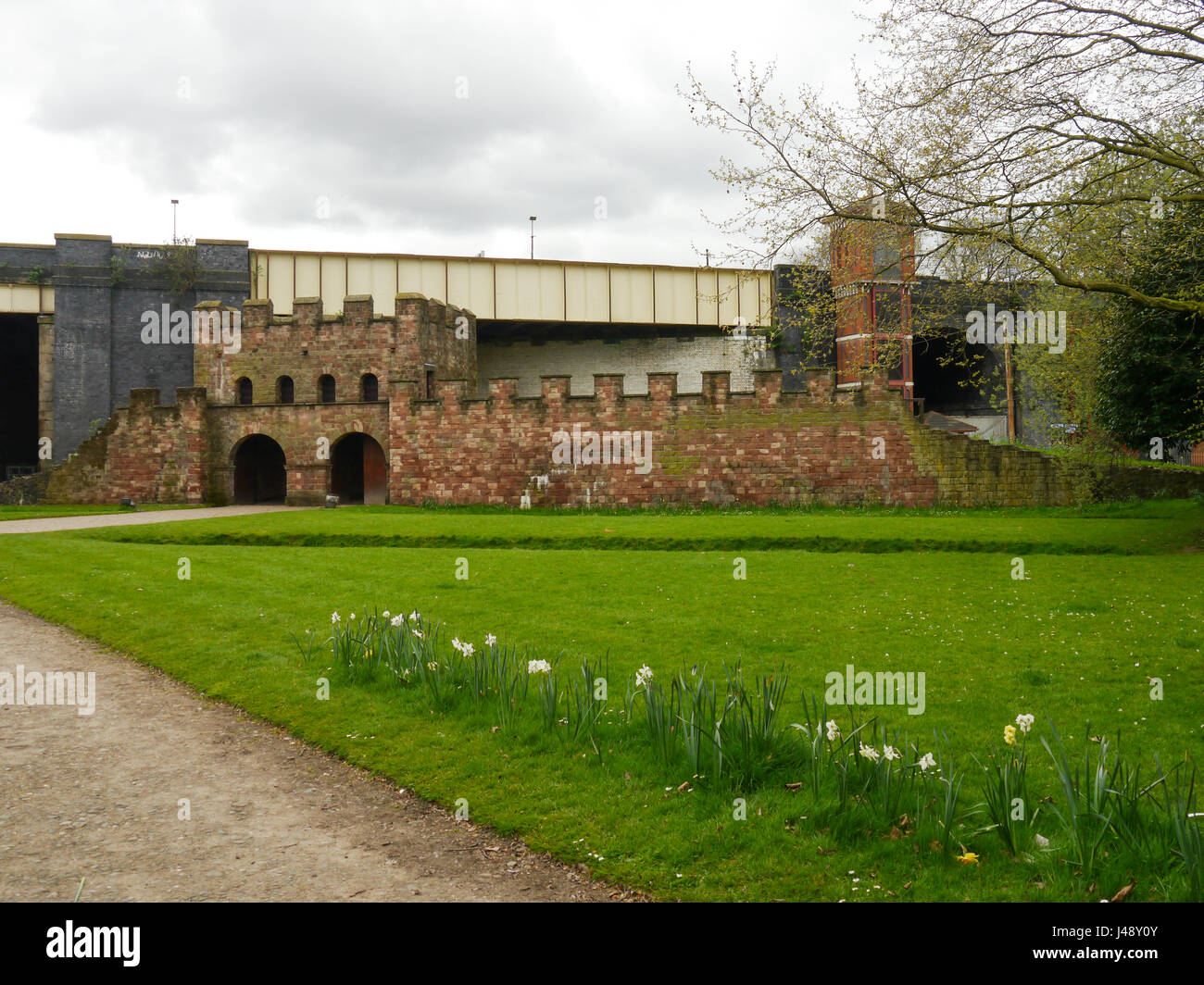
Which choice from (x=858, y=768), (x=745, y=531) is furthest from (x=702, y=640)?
(x=745, y=531)

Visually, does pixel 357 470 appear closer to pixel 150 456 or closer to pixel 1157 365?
pixel 150 456

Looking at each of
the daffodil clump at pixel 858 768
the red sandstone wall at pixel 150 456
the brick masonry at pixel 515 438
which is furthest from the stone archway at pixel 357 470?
the daffodil clump at pixel 858 768

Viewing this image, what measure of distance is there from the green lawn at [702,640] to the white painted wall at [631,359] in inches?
965

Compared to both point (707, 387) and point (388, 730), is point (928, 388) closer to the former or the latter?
point (707, 387)

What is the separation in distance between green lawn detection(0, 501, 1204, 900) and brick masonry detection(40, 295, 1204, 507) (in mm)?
6653

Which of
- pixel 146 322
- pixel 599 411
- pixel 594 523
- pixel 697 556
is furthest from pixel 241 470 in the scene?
pixel 697 556

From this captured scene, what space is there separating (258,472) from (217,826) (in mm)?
33476

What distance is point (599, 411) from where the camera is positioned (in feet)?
98.1

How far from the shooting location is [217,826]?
552 centimetres

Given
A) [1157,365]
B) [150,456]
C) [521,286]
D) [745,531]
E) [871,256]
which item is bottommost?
[745,531]

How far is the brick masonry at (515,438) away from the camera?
2797cm

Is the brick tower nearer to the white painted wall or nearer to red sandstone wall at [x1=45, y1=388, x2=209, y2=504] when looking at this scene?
red sandstone wall at [x1=45, y1=388, x2=209, y2=504]

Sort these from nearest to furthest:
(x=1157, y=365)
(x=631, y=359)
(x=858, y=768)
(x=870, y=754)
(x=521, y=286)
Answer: (x=870, y=754), (x=858, y=768), (x=1157, y=365), (x=521, y=286), (x=631, y=359)
